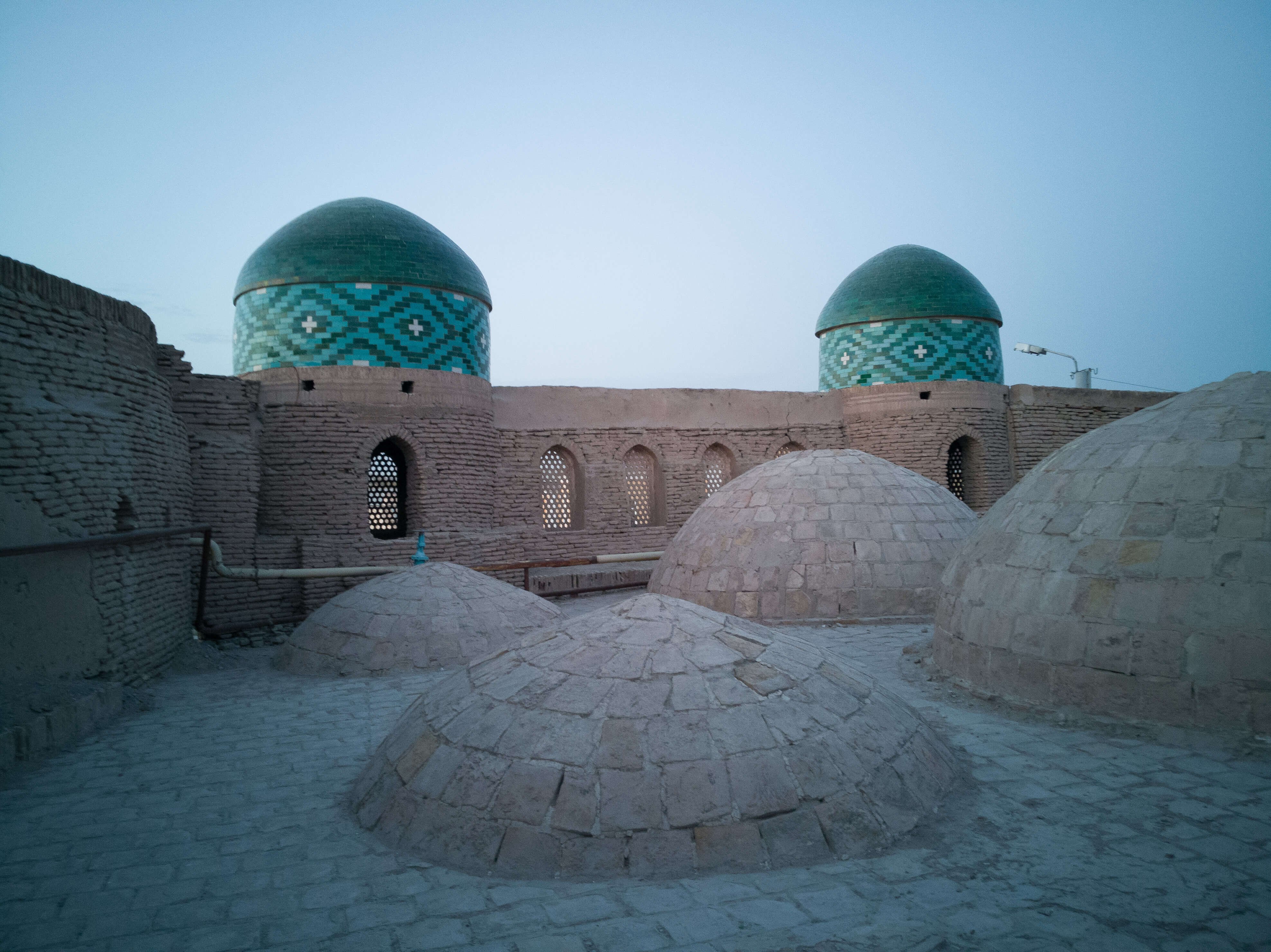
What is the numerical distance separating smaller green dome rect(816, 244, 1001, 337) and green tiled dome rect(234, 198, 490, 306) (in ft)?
35.6

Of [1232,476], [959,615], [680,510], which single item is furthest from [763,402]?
[1232,476]

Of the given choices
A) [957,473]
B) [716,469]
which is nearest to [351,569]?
[716,469]

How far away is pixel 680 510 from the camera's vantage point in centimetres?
1880

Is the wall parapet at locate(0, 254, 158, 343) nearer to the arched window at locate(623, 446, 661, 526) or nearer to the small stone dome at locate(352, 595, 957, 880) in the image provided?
the small stone dome at locate(352, 595, 957, 880)

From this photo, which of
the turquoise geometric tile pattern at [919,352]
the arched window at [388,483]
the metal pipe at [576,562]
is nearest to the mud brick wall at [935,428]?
the turquoise geometric tile pattern at [919,352]

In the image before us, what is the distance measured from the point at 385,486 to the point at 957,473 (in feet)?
46.1

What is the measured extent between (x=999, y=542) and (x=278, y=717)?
7.22 metres

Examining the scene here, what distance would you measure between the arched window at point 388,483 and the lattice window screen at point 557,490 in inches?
126

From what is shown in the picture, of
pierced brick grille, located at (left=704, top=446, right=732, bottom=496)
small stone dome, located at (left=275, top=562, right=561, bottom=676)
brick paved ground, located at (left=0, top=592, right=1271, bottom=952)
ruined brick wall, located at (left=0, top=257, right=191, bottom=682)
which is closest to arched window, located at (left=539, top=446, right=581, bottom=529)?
pierced brick grille, located at (left=704, top=446, right=732, bottom=496)

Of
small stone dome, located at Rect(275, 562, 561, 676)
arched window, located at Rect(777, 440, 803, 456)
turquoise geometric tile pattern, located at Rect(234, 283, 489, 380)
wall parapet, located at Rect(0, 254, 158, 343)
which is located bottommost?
small stone dome, located at Rect(275, 562, 561, 676)

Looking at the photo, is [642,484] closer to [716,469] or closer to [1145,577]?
Answer: [716,469]

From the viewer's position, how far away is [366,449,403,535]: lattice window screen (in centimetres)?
1534

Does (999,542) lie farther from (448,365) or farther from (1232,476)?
(448,365)

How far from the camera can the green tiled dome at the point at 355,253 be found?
14844 mm
